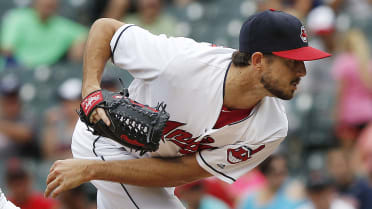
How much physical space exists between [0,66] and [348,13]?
3.86 m

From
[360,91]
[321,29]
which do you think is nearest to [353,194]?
[360,91]

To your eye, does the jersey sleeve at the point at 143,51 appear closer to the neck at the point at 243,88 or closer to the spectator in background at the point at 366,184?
the neck at the point at 243,88

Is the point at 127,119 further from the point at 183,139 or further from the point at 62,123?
the point at 62,123

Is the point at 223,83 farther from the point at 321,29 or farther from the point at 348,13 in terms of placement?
the point at 348,13

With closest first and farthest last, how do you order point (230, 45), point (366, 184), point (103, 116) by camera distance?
point (103, 116) < point (366, 184) < point (230, 45)

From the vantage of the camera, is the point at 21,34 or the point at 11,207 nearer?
the point at 11,207

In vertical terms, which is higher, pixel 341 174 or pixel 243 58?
pixel 243 58

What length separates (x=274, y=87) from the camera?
350cm

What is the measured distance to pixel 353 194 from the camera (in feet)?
19.1

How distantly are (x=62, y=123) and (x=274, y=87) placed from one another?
3.61m

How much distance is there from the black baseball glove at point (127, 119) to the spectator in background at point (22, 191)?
248 cm

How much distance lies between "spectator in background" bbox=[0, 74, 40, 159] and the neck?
3.38 m

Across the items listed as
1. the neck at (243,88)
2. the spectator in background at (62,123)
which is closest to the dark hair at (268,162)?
the spectator in background at (62,123)

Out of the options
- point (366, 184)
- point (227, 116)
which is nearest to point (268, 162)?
point (366, 184)
